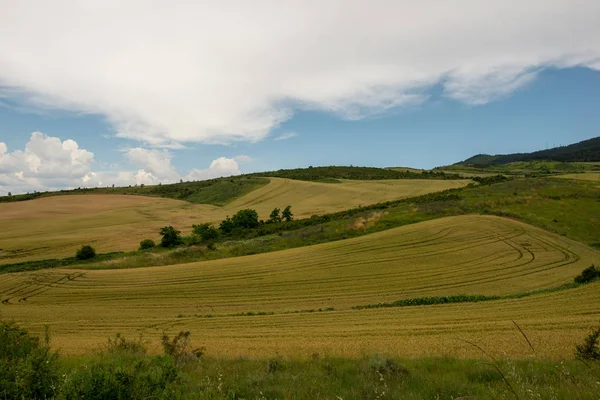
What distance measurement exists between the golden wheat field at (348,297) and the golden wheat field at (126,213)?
14.3 m

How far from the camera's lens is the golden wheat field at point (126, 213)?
47438 millimetres

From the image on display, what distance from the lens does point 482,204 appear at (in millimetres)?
44312

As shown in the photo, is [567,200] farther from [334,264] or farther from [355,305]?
[355,305]

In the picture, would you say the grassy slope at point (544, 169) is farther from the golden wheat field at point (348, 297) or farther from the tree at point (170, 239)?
the tree at point (170, 239)

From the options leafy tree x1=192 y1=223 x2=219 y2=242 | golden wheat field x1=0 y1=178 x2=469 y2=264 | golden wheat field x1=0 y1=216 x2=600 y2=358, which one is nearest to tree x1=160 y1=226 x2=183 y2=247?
leafy tree x1=192 y1=223 x2=219 y2=242

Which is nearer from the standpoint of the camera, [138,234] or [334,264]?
[334,264]

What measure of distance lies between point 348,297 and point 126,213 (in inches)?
2337

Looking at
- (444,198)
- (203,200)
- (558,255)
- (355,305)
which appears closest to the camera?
(355,305)

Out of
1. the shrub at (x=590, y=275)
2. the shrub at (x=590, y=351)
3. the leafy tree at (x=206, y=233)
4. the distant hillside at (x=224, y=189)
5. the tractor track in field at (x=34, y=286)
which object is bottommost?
the shrub at (x=590, y=275)

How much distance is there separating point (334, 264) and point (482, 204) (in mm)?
23298

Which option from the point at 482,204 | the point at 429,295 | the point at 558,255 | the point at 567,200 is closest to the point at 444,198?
the point at 482,204

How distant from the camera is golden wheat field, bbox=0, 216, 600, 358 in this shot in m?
13.0

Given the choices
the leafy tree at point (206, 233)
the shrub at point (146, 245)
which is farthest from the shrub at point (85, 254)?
the leafy tree at point (206, 233)

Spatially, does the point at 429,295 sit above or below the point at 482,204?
below
